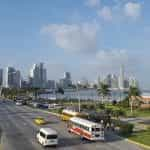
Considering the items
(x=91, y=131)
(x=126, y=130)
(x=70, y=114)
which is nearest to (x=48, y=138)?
(x=91, y=131)

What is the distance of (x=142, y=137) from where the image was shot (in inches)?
1983

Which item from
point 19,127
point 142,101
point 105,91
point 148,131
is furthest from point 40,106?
point 148,131

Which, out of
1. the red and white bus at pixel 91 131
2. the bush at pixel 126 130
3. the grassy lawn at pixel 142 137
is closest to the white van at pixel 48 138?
the red and white bus at pixel 91 131

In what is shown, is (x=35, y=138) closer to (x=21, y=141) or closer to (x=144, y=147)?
(x=21, y=141)

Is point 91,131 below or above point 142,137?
above

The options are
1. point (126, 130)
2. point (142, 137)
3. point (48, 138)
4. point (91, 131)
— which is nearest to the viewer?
point (48, 138)

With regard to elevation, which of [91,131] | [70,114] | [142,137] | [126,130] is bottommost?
[142,137]

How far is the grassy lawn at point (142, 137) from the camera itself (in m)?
47.0

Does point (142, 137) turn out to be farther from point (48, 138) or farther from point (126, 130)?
point (48, 138)

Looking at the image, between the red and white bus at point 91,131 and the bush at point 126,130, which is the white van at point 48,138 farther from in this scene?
the bush at point 126,130

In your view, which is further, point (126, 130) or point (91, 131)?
point (126, 130)

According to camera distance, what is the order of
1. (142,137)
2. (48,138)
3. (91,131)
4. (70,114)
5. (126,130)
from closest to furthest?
(48,138) → (91,131) → (142,137) → (126,130) → (70,114)

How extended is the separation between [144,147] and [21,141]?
55.8 feet

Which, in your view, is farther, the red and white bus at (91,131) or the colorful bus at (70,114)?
the colorful bus at (70,114)
